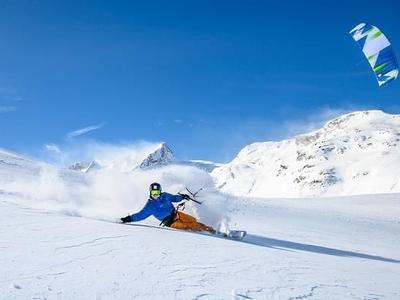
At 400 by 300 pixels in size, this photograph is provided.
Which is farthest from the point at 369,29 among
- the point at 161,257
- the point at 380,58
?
the point at 161,257

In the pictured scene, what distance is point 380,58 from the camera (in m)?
20.2

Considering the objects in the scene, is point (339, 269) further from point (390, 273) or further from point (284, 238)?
point (284, 238)

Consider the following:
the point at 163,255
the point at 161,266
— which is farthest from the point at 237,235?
the point at 161,266

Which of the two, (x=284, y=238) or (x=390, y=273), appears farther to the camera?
(x=284, y=238)

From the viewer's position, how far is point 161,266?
6.63 metres

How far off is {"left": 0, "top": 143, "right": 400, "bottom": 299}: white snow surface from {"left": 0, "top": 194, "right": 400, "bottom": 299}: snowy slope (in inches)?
0.6

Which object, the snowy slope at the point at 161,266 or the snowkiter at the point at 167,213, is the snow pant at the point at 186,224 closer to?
the snowkiter at the point at 167,213

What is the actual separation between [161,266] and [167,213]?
5695mm

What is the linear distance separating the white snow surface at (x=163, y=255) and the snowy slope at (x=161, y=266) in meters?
0.01

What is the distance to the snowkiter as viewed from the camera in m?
12.0

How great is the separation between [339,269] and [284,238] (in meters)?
4.55

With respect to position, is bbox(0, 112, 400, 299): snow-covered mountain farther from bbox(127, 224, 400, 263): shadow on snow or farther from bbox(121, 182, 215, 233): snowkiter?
bbox(121, 182, 215, 233): snowkiter

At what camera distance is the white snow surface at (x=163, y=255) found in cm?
556

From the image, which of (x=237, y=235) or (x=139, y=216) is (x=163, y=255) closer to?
(x=237, y=235)
